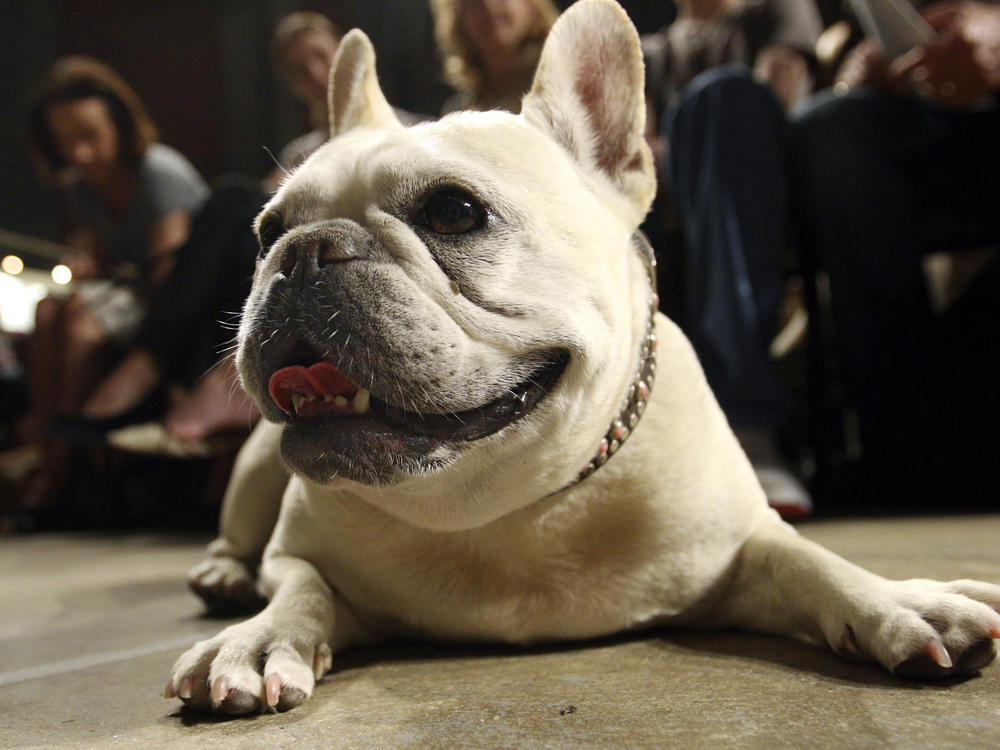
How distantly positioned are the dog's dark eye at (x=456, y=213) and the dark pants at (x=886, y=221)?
1.46m

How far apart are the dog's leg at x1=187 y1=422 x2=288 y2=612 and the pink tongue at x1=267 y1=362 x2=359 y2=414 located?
511 millimetres

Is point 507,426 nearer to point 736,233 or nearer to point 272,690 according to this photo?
point 272,690

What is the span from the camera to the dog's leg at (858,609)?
30.2 inches

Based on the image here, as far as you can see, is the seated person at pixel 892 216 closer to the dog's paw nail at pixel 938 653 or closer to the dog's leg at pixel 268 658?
the dog's paw nail at pixel 938 653

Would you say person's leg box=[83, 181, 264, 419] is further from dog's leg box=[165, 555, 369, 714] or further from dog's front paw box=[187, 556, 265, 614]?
dog's leg box=[165, 555, 369, 714]

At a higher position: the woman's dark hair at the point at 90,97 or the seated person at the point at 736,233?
the woman's dark hair at the point at 90,97

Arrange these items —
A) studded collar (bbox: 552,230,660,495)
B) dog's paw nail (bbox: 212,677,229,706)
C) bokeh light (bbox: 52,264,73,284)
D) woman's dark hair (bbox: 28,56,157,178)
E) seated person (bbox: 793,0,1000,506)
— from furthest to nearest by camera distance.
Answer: bokeh light (bbox: 52,264,73,284), woman's dark hair (bbox: 28,56,157,178), seated person (bbox: 793,0,1000,506), studded collar (bbox: 552,230,660,495), dog's paw nail (bbox: 212,677,229,706)

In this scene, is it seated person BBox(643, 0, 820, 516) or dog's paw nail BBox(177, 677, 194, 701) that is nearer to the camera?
dog's paw nail BBox(177, 677, 194, 701)

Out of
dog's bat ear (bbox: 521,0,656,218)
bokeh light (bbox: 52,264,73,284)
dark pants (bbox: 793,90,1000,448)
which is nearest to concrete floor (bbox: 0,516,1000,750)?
dog's bat ear (bbox: 521,0,656,218)

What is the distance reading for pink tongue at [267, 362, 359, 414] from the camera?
822mm

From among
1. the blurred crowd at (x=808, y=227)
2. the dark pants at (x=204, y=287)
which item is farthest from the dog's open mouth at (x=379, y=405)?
the dark pants at (x=204, y=287)

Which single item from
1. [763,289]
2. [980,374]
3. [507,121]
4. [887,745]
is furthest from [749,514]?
[980,374]

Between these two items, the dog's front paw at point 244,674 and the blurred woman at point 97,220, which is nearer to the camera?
the dog's front paw at point 244,674

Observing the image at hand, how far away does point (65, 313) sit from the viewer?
3.29m
